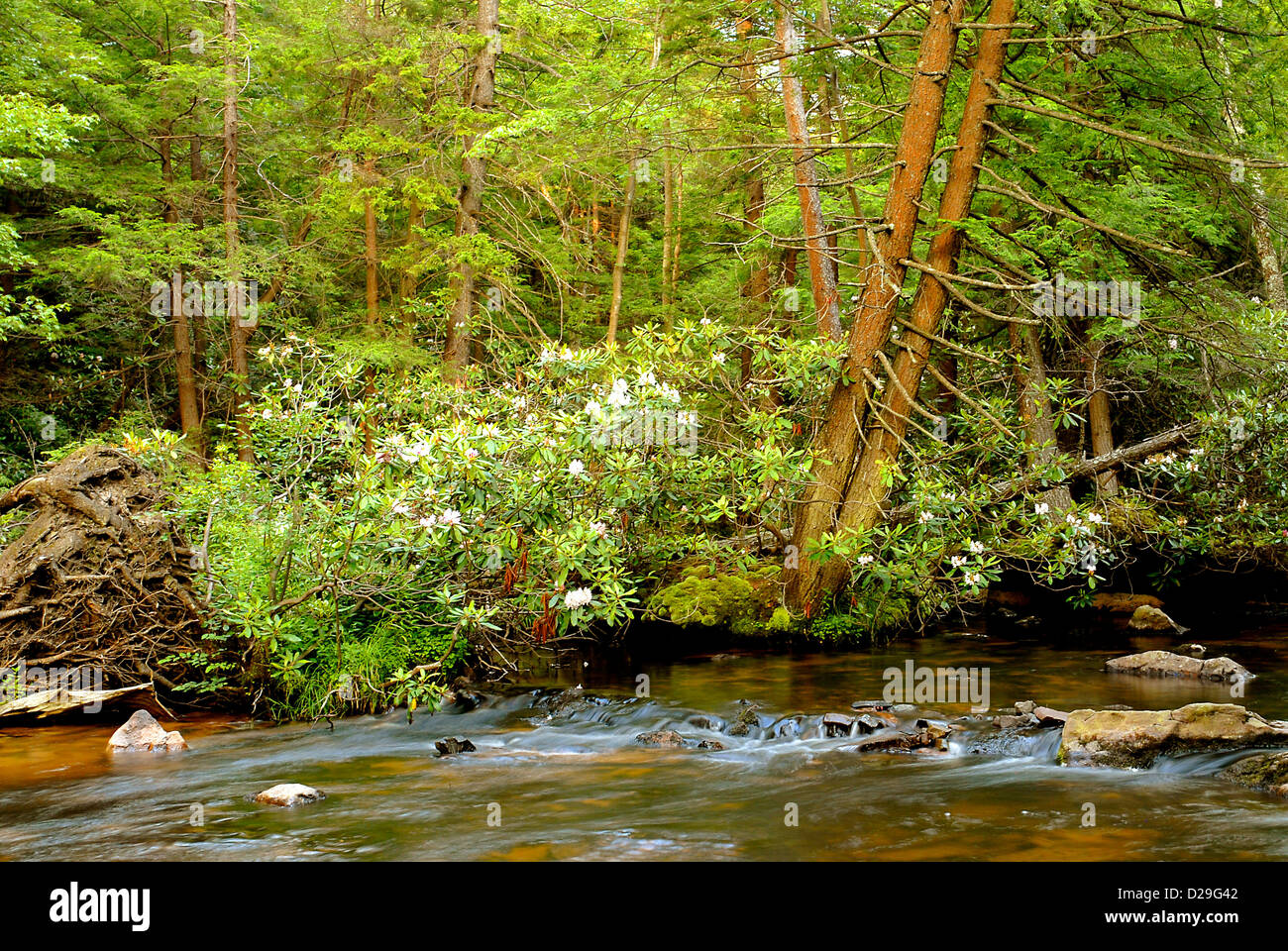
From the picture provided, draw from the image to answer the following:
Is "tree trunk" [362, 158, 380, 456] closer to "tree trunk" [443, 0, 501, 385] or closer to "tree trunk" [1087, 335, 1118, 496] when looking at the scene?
"tree trunk" [443, 0, 501, 385]

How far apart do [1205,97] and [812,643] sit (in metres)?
7.81

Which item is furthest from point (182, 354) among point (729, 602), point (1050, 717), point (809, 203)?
point (1050, 717)

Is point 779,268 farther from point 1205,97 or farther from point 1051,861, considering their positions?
point 1051,861

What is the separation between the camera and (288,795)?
21.6 ft

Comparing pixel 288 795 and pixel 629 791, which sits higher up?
pixel 288 795

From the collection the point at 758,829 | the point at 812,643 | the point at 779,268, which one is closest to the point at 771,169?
the point at 779,268

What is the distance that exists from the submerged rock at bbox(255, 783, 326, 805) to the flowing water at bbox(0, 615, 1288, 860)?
0.31 feet

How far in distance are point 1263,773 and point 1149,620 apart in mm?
7162

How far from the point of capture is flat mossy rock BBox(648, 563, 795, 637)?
39.0ft

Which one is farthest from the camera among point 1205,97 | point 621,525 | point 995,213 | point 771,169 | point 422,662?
point 771,169

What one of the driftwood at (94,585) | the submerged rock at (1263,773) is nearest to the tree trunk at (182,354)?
the driftwood at (94,585)

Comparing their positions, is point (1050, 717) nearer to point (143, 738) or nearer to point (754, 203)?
point (143, 738)
